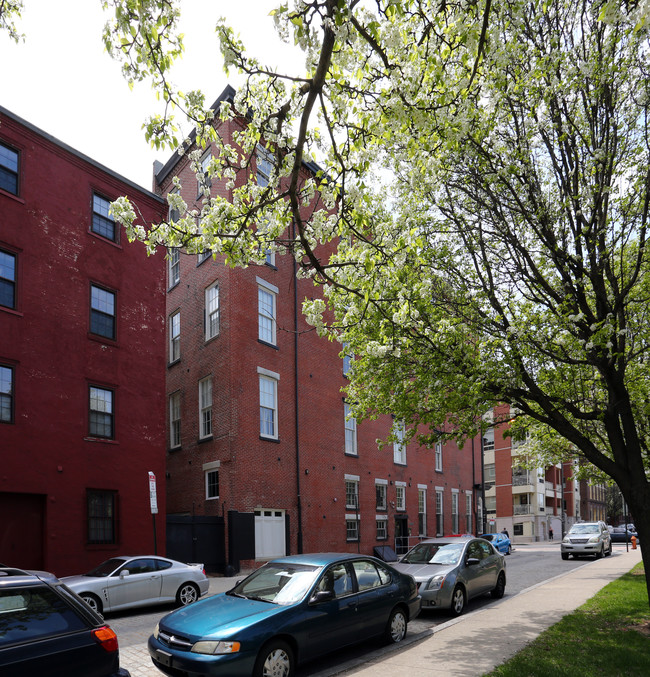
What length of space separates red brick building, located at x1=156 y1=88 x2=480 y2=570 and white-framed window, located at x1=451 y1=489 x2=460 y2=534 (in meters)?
9.27

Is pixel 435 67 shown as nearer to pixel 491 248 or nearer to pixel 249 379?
pixel 491 248

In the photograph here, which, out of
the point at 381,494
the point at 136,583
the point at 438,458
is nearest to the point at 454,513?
the point at 438,458

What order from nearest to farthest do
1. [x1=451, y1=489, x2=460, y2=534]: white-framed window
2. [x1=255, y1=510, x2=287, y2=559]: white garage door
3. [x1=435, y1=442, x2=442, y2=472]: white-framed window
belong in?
[x1=255, y1=510, x2=287, y2=559]: white garage door, [x1=435, y1=442, x2=442, y2=472]: white-framed window, [x1=451, y1=489, x2=460, y2=534]: white-framed window

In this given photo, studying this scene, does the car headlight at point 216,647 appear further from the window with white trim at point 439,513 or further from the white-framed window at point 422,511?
the window with white trim at point 439,513

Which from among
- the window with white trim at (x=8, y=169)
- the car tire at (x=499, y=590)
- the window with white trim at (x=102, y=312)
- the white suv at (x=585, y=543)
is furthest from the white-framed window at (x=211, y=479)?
the white suv at (x=585, y=543)

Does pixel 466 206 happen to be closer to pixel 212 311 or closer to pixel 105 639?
pixel 105 639

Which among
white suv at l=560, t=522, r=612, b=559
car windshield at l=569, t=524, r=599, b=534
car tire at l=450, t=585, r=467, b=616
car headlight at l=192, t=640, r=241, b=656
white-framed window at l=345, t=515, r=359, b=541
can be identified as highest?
car headlight at l=192, t=640, r=241, b=656

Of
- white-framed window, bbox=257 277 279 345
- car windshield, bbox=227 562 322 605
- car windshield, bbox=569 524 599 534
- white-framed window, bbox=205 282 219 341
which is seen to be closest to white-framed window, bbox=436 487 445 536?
car windshield, bbox=569 524 599 534

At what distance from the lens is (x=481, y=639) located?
9438 mm

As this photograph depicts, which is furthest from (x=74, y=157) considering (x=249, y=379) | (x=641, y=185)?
(x=641, y=185)

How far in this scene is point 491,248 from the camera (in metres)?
12.3

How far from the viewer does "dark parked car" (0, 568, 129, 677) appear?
446cm

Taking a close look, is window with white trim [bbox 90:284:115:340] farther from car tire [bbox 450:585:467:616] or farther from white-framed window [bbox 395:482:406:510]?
white-framed window [bbox 395:482:406:510]

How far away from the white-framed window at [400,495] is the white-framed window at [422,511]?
217cm
